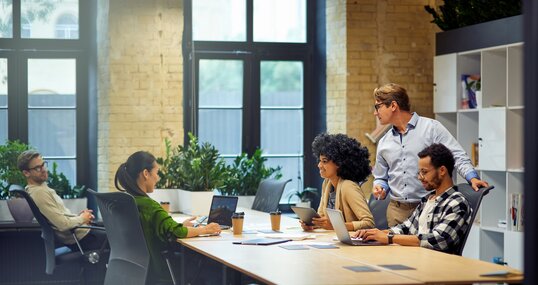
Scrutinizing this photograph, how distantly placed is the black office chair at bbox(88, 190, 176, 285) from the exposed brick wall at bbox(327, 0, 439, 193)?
14.6ft

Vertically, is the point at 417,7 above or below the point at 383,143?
above

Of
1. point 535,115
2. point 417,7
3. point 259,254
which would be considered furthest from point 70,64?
point 535,115

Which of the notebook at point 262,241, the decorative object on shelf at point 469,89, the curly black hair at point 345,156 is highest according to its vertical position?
the decorative object on shelf at point 469,89

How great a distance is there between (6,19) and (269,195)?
3.79 meters

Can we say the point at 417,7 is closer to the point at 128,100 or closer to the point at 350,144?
the point at 128,100

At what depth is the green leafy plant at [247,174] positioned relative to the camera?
9.55 m

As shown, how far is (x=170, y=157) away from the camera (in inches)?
362

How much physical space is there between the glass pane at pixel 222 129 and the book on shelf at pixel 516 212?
3.52 meters

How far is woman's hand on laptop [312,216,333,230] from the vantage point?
5.76m

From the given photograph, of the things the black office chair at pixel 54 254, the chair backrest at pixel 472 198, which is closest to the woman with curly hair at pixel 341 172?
the chair backrest at pixel 472 198

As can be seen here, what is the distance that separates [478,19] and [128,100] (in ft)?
11.7

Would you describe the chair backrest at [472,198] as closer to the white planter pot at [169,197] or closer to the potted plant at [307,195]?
the white planter pot at [169,197]

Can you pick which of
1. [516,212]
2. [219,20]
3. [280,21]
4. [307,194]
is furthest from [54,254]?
[280,21]

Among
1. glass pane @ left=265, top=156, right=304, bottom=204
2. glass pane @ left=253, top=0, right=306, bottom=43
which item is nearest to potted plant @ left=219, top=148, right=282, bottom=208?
glass pane @ left=265, top=156, right=304, bottom=204
